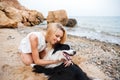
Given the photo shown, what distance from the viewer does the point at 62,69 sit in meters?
2.95

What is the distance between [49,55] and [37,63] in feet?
0.80

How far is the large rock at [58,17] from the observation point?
73.9ft

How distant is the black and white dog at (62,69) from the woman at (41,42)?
0.32ft

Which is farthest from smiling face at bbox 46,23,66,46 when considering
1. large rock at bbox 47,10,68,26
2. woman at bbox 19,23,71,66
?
large rock at bbox 47,10,68,26

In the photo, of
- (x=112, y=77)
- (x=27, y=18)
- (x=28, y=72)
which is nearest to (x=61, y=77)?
(x=28, y=72)

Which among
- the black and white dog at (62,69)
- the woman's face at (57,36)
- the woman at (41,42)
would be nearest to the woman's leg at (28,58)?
the woman at (41,42)

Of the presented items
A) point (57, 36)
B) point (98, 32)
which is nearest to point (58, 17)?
point (98, 32)

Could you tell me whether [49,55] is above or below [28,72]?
above

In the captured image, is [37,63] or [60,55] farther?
[37,63]

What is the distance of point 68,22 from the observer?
23.2m

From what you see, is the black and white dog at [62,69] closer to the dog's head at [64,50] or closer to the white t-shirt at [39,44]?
the dog's head at [64,50]

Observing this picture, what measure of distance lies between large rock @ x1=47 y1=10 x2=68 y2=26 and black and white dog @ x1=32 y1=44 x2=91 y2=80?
19.2 metres

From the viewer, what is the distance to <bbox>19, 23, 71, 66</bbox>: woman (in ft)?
9.97

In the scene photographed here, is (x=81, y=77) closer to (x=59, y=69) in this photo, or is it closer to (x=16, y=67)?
(x=59, y=69)
